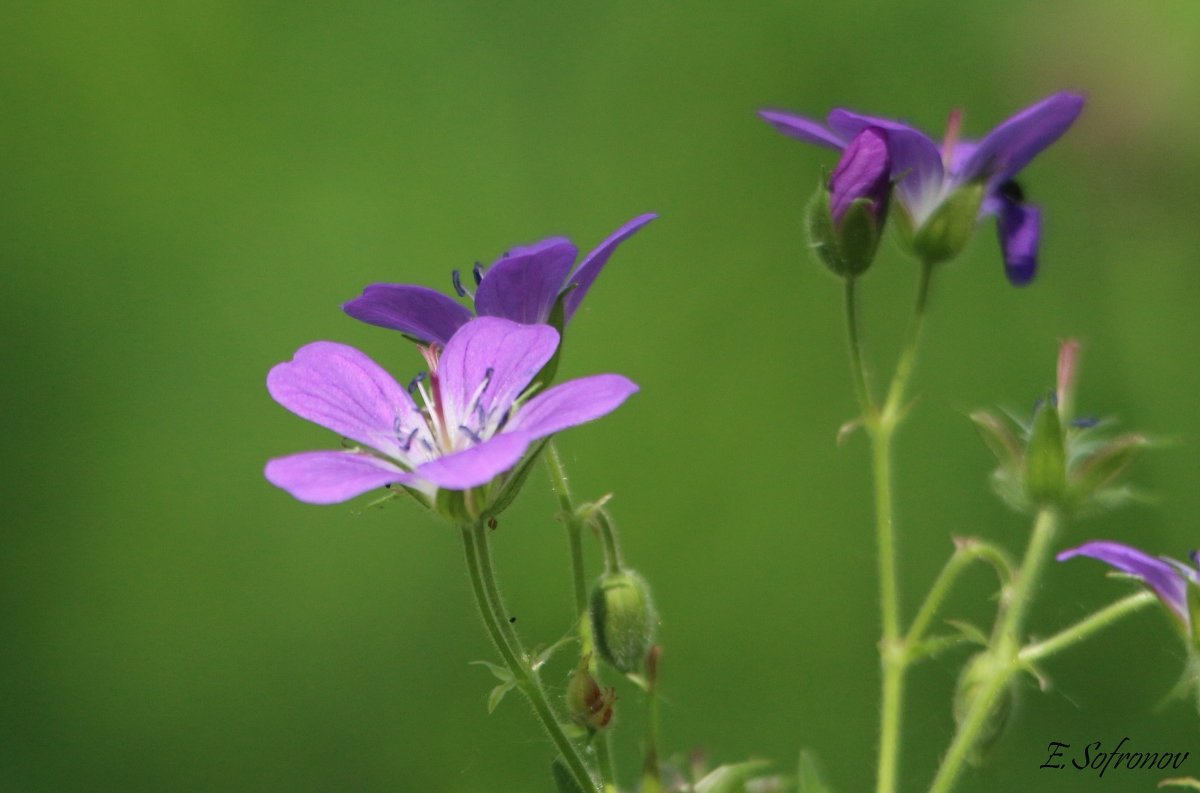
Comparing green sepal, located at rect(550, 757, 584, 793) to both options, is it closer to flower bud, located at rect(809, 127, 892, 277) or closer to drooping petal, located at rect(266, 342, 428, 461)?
drooping petal, located at rect(266, 342, 428, 461)

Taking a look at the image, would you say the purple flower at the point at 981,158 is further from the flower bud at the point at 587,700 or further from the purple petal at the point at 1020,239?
the flower bud at the point at 587,700

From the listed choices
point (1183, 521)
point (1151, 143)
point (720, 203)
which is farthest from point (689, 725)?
point (1151, 143)

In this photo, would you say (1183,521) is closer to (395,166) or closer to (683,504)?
(683,504)

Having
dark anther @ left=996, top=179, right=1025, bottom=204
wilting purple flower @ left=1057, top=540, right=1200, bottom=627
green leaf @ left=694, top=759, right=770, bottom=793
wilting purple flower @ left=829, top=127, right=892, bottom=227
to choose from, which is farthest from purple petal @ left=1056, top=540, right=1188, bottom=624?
dark anther @ left=996, top=179, right=1025, bottom=204

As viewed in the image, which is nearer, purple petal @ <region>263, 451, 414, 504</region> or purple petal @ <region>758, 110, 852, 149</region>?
purple petal @ <region>263, 451, 414, 504</region>

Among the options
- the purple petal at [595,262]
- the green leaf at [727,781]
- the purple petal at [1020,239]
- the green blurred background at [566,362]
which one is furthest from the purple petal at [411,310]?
the green blurred background at [566,362]

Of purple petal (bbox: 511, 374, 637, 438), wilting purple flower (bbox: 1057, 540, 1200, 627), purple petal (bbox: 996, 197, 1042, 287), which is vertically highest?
purple petal (bbox: 511, 374, 637, 438)
